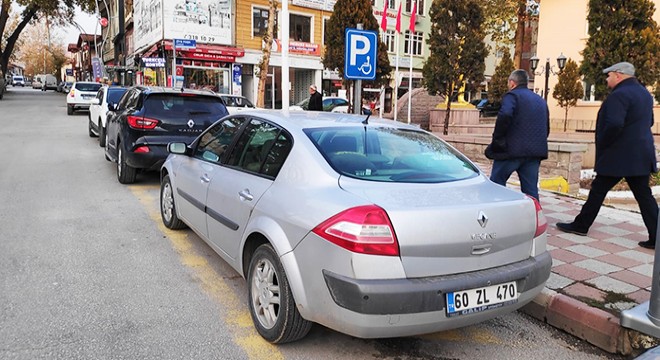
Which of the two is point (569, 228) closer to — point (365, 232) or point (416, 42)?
point (365, 232)

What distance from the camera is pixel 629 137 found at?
16.3ft

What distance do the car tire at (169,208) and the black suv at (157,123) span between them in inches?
80.1

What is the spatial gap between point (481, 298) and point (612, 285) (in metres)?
1.83

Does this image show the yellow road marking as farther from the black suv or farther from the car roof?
the black suv

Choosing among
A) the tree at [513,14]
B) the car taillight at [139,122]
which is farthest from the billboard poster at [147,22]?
the car taillight at [139,122]

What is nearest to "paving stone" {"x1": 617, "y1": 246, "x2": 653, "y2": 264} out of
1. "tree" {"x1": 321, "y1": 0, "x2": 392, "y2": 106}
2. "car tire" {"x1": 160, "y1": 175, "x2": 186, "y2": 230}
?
"car tire" {"x1": 160, "y1": 175, "x2": 186, "y2": 230}

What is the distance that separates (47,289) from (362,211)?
9.11 ft

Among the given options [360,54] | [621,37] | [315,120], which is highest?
[621,37]

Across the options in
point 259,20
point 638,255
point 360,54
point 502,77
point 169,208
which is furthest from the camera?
point 502,77

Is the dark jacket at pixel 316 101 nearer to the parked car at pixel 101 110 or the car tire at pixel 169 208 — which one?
the parked car at pixel 101 110

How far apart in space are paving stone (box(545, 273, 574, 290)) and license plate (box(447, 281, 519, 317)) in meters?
1.14

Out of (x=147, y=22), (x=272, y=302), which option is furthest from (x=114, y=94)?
(x=147, y=22)

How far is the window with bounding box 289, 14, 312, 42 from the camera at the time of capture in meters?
30.6

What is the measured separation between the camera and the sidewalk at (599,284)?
3422 millimetres
